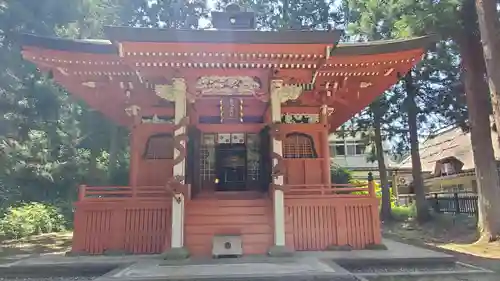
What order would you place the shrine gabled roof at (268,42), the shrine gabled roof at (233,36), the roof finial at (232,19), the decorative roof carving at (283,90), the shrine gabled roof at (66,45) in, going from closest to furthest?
the shrine gabled roof at (233,36), the shrine gabled roof at (268,42), the shrine gabled roof at (66,45), the decorative roof carving at (283,90), the roof finial at (232,19)

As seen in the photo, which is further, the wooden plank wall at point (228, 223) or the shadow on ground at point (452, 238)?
the shadow on ground at point (452, 238)

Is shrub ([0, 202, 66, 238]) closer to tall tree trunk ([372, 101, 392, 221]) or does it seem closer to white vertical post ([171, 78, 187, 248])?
white vertical post ([171, 78, 187, 248])

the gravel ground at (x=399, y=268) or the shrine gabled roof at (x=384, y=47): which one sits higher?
the shrine gabled roof at (x=384, y=47)

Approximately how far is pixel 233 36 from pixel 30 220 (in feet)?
42.1

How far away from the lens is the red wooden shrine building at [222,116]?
669cm

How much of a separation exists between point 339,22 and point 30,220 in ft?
55.6

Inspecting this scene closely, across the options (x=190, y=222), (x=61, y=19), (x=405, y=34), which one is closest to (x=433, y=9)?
(x=405, y=34)

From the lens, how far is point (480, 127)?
10.8 meters

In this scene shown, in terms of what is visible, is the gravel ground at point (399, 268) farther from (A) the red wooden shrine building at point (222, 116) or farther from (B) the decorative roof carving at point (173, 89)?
(B) the decorative roof carving at point (173, 89)

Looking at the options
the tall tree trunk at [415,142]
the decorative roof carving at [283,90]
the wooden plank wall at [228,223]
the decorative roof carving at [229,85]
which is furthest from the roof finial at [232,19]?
the tall tree trunk at [415,142]

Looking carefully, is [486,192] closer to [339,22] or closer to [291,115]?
[291,115]

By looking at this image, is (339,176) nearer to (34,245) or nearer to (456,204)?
(456,204)

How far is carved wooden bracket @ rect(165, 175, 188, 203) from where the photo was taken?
23.3ft

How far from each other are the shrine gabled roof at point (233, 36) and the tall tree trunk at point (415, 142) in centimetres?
1033
